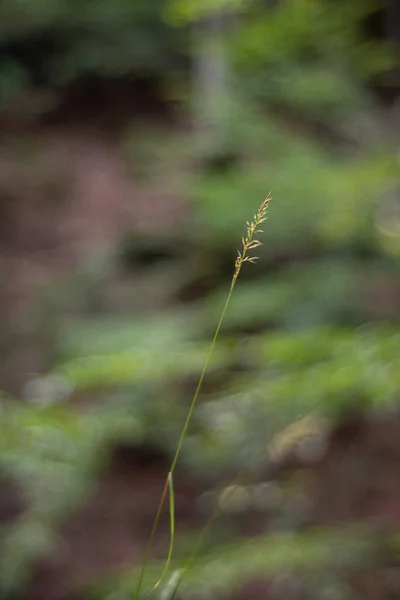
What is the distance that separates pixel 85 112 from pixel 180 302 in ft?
23.3

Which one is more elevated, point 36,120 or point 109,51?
point 109,51

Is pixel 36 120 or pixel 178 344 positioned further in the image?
pixel 36 120

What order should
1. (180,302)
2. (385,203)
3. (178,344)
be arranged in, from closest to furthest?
(178,344) < (385,203) < (180,302)

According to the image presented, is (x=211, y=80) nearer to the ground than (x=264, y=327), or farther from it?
farther from it

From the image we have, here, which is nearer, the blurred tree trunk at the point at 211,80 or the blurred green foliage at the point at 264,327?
the blurred green foliage at the point at 264,327

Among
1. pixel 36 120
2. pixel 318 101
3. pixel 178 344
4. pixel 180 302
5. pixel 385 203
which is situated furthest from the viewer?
pixel 36 120

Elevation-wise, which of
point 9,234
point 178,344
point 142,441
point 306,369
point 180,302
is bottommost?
point 306,369

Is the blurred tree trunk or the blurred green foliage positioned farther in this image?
the blurred tree trunk

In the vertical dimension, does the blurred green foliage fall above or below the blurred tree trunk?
below

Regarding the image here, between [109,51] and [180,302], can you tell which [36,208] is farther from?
[180,302]

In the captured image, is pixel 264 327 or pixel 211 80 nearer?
pixel 264 327

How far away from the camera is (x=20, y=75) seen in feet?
30.3

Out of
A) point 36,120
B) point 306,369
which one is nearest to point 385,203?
point 306,369

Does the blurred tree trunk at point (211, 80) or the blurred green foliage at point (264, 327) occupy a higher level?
the blurred tree trunk at point (211, 80)
